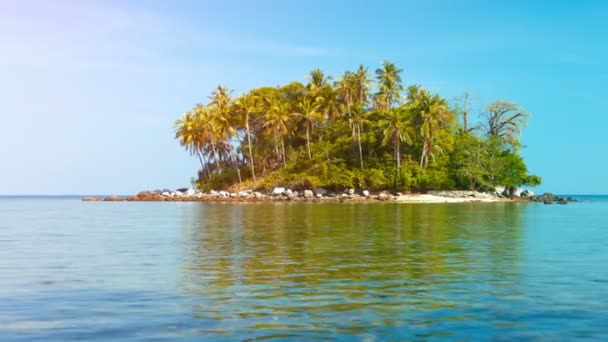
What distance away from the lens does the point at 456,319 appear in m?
10.2

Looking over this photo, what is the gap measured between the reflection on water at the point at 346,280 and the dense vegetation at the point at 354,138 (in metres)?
57.1

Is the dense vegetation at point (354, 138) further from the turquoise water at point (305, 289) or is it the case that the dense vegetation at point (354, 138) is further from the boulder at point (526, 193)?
the turquoise water at point (305, 289)

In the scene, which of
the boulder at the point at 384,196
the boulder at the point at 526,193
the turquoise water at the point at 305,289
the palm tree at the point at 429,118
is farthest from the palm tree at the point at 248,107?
the turquoise water at the point at 305,289

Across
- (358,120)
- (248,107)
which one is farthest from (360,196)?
(248,107)

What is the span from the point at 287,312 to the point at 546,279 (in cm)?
743

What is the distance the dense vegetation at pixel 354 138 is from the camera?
84438mm

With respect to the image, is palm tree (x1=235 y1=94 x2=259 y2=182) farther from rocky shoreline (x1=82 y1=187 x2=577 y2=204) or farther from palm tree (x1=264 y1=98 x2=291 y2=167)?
rocky shoreline (x1=82 y1=187 x2=577 y2=204)

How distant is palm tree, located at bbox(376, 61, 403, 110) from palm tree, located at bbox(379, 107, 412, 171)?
8.13 m

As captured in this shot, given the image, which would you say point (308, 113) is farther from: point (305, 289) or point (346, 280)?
point (305, 289)

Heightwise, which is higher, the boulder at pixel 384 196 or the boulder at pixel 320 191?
the boulder at pixel 320 191

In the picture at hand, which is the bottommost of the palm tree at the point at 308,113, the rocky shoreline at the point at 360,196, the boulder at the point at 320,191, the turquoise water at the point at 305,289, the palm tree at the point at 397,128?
the turquoise water at the point at 305,289

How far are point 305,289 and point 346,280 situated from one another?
61.8 inches

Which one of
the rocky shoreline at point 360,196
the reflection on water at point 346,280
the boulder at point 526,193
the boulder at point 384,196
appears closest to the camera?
the reflection on water at point 346,280

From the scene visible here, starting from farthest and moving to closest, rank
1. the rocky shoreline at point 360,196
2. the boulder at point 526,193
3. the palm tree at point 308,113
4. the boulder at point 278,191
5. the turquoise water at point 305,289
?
the boulder at point 526,193 → the palm tree at point 308,113 → the boulder at point 278,191 → the rocky shoreline at point 360,196 → the turquoise water at point 305,289
